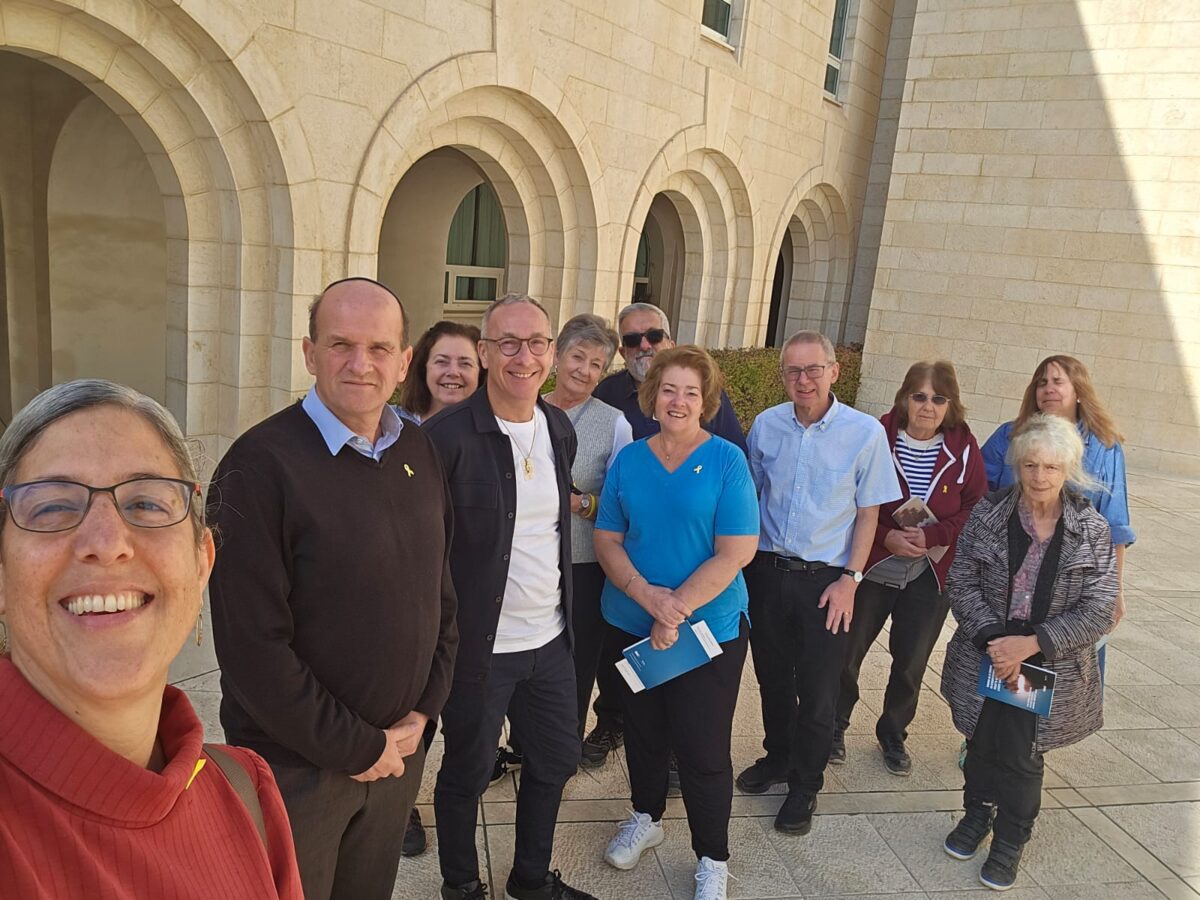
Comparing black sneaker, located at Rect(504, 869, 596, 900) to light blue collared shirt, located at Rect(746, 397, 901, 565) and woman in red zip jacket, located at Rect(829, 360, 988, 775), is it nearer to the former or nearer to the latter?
light blue collared shirt, located at Rect(746, 397, 901, 565)

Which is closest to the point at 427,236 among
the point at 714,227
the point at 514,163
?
the point at 514,163

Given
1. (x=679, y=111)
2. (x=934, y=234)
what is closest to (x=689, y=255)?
(x=679, y=111)

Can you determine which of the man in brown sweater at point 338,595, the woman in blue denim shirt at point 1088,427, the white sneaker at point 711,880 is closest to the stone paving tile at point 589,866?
the white sneaker at point 711,880

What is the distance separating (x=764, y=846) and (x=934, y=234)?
10944 mm

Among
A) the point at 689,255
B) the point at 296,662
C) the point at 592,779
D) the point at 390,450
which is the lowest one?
the point at 592,779

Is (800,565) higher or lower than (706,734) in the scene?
higher

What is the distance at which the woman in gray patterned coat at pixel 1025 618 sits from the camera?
297cm

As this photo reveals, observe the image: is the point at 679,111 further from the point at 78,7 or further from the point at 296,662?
the point at 296,662

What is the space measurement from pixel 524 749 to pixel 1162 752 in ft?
11.9

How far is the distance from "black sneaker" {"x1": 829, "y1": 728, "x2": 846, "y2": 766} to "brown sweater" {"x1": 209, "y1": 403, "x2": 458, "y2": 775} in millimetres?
2512

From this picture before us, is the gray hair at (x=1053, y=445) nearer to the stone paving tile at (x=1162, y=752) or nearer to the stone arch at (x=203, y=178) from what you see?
the stone paving tile at (x=1162, y=752)

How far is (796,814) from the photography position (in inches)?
131

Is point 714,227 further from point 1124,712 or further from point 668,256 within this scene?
point 1124,712

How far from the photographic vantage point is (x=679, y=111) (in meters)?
9.59
